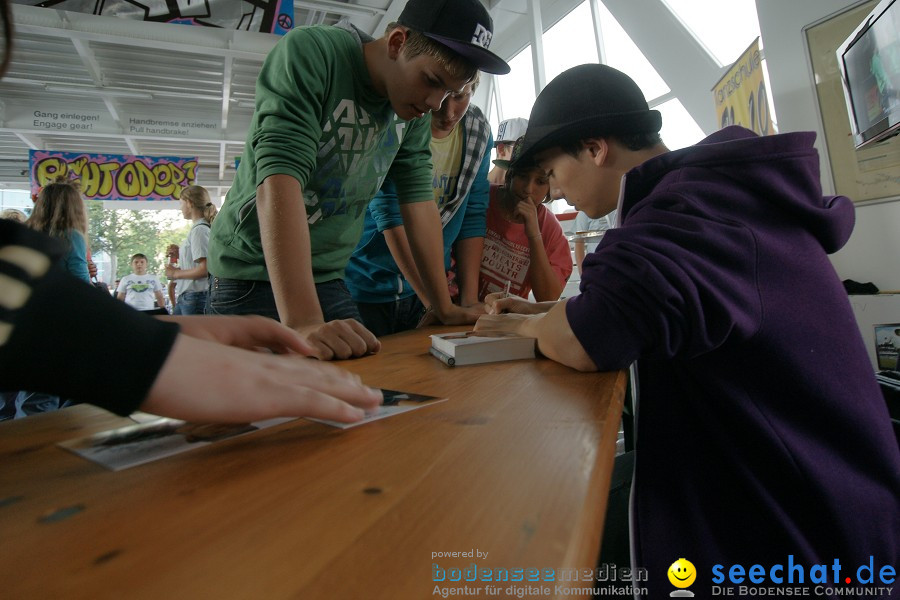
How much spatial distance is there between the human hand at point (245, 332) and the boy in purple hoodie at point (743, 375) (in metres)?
0.39

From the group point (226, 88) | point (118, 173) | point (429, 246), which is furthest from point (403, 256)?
point (118, 173)

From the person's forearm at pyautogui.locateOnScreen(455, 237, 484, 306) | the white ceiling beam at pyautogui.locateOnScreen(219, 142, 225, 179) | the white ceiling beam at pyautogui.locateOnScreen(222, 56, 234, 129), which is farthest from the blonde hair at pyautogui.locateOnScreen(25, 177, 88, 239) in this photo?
the white ceiling beam at pyautogui.locateOnScreen(219, 142, 225, 179)

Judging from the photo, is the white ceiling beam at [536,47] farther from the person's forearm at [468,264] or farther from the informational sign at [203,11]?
the person's forearm at [468,264]

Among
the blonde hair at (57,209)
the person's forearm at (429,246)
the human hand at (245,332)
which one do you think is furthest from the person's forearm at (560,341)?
the blonde hair at (57,209)

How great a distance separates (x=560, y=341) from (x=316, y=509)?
1.79ft

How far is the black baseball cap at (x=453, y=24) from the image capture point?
1075mm

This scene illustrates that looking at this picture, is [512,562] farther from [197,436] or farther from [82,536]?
[197,436]

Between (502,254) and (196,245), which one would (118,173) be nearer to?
(196,245)

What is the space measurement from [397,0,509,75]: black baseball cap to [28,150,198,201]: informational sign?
7.21 metres

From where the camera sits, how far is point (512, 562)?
22cm

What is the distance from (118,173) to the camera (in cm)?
725

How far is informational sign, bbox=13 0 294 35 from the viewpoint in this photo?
2.80 m

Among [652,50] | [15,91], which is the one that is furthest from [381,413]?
[15,91]

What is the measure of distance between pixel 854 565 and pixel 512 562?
67 cm
